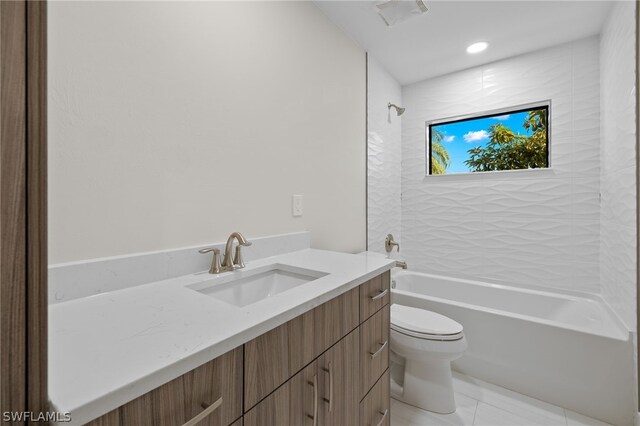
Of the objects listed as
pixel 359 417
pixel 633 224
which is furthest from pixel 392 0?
pixel 359 417

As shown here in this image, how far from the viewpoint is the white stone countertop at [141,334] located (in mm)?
421

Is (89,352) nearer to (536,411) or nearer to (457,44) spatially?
(536,411)

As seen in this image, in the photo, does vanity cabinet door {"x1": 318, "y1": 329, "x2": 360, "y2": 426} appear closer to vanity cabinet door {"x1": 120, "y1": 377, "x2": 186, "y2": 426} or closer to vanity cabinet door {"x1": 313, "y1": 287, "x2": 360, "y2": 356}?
vanity cabinet door {"x1": 313, "y1": 287, "x2": 360, "y2": 356}

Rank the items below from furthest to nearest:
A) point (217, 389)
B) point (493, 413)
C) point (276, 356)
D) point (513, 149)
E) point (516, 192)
A: point (513, 149)
point (516, 192)
point (493, 413)
point (276, 356)
point (217, 389)

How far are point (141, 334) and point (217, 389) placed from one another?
19 cm

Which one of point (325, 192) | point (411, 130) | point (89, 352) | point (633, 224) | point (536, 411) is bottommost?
point (536, 411)

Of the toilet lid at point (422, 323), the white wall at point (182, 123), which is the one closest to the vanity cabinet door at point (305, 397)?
the white wall at point (182, 123)

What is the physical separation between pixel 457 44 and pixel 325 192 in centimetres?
165

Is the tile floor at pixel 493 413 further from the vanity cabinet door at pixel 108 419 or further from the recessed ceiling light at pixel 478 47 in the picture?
the recessed ceiling light at pixel 478 47

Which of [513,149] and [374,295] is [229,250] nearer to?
[374,295]

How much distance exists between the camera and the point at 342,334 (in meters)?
0.96

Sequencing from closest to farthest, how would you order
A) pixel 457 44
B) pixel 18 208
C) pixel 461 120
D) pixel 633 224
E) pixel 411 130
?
1. pixel 18 208
2. pixel 633 224
3. pixel 457 44
4. pixel 461 120
5. pixel 411 130

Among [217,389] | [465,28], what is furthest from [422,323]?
[465,28]

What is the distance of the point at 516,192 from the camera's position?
2492mm
